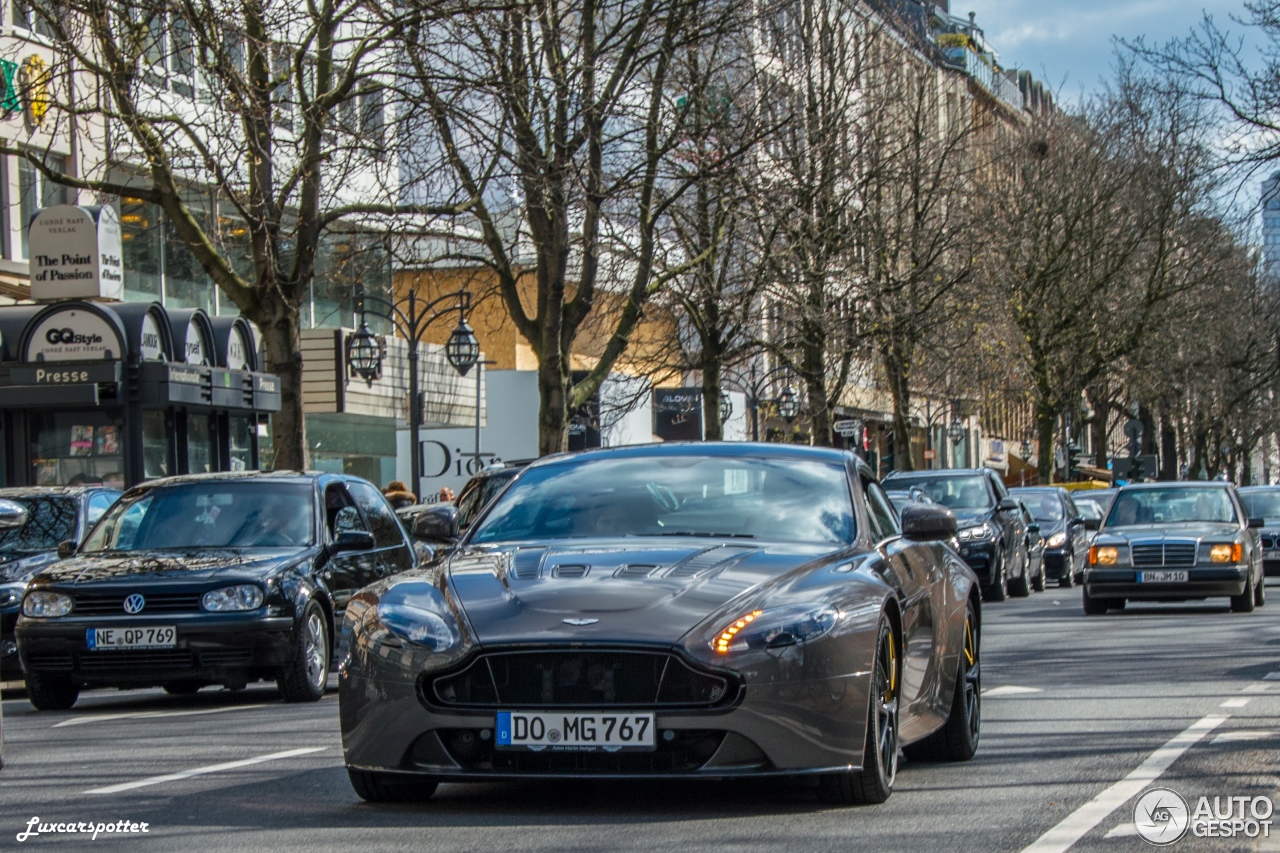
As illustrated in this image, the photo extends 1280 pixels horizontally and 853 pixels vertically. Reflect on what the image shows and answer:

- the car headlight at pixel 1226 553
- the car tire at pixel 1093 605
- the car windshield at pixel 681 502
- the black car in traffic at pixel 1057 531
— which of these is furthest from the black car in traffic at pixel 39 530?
the black car in traffic at pixel 1057 531

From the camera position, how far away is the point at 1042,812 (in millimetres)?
7289

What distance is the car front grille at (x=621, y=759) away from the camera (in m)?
6.88

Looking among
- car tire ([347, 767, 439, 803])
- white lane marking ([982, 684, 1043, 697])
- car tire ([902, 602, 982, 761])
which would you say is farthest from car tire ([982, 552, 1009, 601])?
car tire ([347, 767, 439, 803])

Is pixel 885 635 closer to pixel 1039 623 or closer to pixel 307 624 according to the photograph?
→ pixel 307 624

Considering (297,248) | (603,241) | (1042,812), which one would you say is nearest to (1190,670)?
(1042,812)

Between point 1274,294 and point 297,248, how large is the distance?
5895 cm

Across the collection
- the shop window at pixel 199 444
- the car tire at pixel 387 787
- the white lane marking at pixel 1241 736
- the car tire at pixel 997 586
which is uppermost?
the shop window at pixel 199 444

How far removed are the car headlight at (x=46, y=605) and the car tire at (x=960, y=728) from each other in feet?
20.9

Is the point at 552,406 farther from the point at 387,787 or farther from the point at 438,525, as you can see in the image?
the point at 387,787

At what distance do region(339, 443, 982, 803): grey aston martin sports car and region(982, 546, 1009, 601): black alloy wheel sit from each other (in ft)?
65.5

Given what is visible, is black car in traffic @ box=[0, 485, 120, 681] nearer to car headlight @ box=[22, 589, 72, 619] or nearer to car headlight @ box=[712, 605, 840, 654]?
car headlight @ box=[22, 589, 72, 619]

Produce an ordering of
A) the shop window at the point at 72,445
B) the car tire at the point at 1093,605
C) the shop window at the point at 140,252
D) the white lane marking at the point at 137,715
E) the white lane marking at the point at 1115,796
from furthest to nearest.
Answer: the shop window at the point at 140,252
the shop window at the point at 72,445
the car tire at the point at 1093,605
the white lane marking at the point at 137,715
the white lane marking at the point at 1115,796

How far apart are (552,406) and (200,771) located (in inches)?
750

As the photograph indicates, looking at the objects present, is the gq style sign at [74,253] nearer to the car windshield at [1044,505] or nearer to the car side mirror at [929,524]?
the car windshield at [1044,505]
